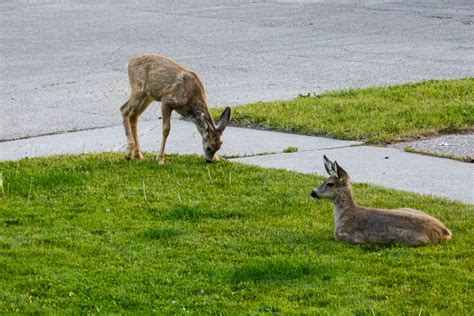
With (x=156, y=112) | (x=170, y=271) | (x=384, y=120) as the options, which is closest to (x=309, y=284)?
(x=170, y=271)

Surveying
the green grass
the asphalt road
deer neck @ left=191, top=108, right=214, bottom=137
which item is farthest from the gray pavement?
the asphalt road

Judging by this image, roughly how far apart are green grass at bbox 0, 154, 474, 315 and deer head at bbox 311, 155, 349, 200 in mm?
268

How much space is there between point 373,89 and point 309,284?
732cm

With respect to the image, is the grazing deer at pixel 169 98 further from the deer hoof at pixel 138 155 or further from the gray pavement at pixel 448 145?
the gray pavement at pixel 448 145

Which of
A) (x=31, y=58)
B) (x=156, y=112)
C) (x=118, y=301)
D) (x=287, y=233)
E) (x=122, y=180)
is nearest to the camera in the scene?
(x=118, y=301)

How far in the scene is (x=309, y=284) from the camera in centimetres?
768

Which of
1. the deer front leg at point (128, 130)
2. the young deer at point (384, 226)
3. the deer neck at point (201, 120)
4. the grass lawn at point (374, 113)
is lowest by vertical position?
the grass lawn at point (374, 113)

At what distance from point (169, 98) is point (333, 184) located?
2.90 meters

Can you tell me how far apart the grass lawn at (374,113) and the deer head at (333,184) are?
3213 mm

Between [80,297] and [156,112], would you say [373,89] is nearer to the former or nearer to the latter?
[156,112]

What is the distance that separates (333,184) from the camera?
897 cm

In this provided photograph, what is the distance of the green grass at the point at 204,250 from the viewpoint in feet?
24.3

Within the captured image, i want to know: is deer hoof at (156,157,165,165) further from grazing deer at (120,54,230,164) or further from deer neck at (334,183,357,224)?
deer neck at (334,183,357,224)

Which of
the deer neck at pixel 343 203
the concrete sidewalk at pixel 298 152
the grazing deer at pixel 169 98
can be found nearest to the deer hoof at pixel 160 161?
the grazing deer at pixel 169 98
